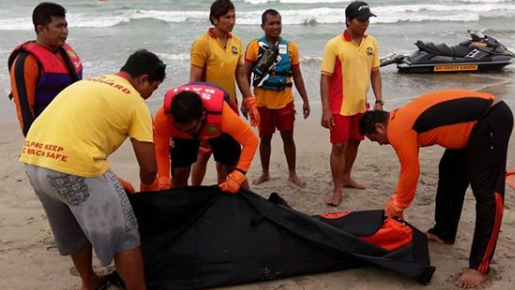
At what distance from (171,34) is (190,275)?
12680mm

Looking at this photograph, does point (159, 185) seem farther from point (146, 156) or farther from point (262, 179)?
point (262, 179)

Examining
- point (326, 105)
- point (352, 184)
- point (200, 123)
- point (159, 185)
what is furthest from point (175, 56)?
point (200, 123)

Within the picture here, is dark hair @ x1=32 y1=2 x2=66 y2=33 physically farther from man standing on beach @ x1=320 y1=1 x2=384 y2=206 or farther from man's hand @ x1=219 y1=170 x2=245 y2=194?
man standing on beach @ x1=320 y1=1 x2=384 y2=206

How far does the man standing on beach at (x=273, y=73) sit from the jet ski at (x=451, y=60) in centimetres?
531

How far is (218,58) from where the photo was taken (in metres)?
4.25

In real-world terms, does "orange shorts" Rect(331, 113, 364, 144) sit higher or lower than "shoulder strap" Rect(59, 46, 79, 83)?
lower

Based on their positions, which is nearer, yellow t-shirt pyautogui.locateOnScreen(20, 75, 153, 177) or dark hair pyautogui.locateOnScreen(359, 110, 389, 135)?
yellow t-shirt pyautogui.locateOnScreen(20, 75, 153, 177)

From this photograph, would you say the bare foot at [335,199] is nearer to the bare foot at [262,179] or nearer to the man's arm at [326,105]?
the man's arm at [326,105]

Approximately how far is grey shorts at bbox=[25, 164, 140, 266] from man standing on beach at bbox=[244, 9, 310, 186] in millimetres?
2125

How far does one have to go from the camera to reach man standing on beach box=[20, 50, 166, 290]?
247 cm

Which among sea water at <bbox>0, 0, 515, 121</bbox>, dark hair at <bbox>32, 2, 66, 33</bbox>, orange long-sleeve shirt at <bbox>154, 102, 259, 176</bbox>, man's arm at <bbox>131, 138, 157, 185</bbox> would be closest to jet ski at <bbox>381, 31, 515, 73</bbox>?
sea water at <bbox>0, 0, 515, 121</bbox>

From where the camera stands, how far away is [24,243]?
3.67m

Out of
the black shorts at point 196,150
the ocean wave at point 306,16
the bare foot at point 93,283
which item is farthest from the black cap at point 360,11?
the ocean wave at point 306,16

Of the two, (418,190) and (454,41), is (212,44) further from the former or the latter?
(454,41)
